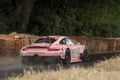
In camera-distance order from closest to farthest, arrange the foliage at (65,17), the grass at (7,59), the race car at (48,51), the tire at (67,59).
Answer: the race car at (48,51)
the tire at (67,59)
the grass at (7,59)
the foliage at (65,17)

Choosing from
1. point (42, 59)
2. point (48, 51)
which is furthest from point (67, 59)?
point (42, 59)

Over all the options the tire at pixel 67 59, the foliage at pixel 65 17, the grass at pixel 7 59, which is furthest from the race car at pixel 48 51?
the foliage at pixel 65 17

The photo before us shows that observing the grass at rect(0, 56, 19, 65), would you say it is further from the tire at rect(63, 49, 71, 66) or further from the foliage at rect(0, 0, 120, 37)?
the foliage at rect(0, 0, 120, 37)

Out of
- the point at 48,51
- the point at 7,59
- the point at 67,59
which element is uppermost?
the point at 48,51

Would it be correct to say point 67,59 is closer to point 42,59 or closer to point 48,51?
point 48,51

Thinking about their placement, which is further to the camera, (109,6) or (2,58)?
(109,6)

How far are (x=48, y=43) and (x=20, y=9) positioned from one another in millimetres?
14172

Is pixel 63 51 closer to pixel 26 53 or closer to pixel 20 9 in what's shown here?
pixel 26 53

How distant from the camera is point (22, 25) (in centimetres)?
3569

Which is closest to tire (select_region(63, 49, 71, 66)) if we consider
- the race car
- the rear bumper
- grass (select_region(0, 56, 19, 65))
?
the race car

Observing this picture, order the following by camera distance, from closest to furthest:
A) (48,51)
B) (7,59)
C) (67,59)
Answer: (48,51), (67,59), (7,59)

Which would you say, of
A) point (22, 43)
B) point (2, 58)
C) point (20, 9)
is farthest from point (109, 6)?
point (2, 58)

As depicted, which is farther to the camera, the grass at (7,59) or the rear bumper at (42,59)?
the grass at (7,59)

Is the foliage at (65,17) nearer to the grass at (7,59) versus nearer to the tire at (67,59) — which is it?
the grass at (7,59)
